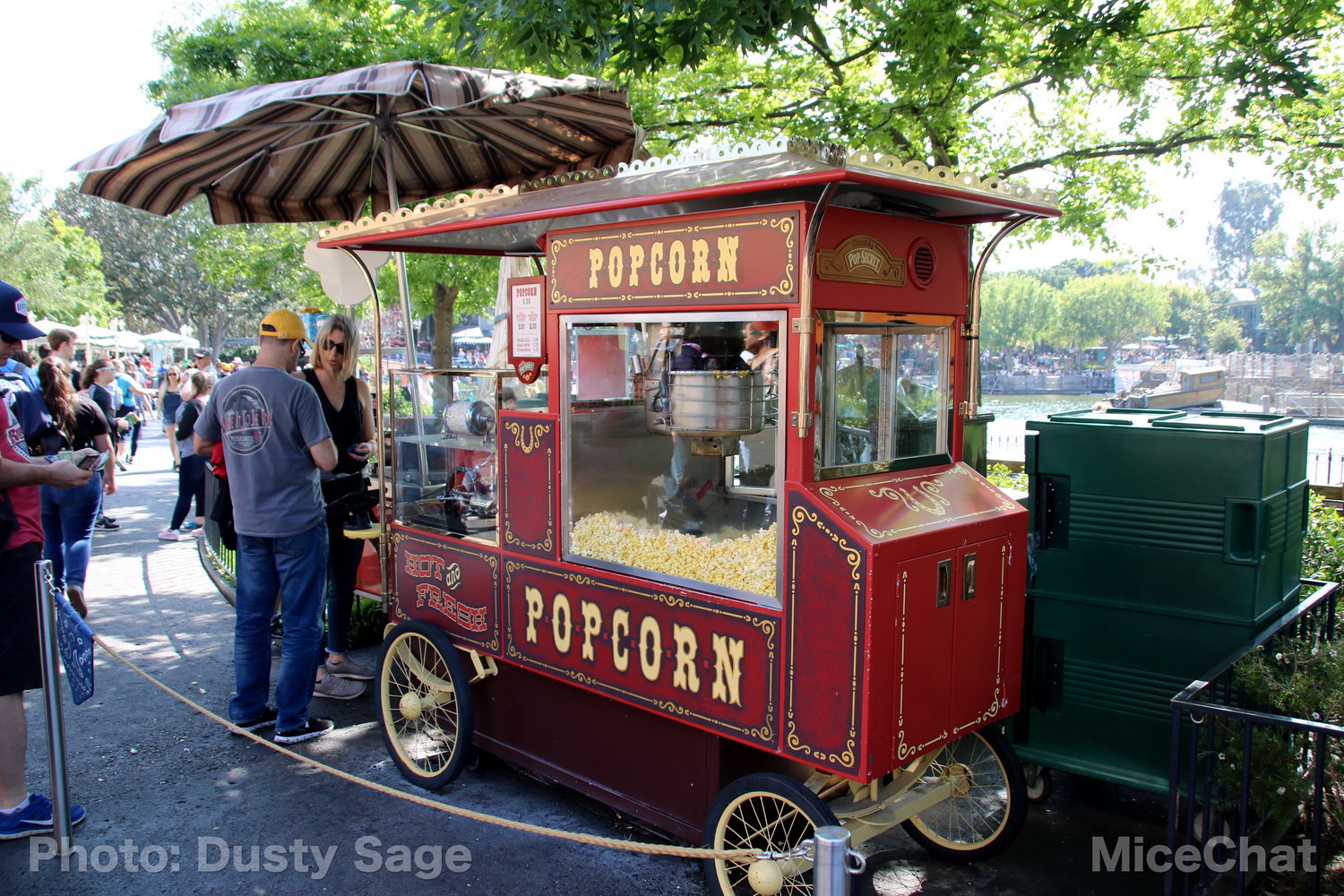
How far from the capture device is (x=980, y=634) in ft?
9.87

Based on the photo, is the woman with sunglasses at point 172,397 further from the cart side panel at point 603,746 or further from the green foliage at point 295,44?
the cart side panel at point 603,746

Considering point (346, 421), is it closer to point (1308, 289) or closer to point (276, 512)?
point (276, 512)

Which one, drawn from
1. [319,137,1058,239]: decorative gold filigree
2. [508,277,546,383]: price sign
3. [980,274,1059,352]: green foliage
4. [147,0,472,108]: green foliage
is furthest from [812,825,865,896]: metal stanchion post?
[980,274,1059,352]: green foliage

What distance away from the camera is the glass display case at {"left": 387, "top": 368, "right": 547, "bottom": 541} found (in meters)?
4.02

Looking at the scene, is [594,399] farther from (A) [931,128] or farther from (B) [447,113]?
(A) [931,128]

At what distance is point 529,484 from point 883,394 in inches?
56.3

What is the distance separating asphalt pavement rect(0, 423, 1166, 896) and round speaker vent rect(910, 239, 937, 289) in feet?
6.72

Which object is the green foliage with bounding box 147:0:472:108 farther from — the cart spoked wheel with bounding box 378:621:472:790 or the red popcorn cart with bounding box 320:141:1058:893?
the cart spoked wheel with bounding box 378:621:472:790

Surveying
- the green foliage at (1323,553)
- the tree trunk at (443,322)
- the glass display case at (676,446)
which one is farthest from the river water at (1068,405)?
the glass display case at (676,446)

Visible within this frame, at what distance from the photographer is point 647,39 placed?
16.8 ft

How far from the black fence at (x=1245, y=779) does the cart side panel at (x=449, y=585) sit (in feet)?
8.36

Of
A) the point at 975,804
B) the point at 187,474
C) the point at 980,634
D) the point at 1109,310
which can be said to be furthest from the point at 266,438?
the point at 1109,310

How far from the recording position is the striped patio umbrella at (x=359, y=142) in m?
4.28

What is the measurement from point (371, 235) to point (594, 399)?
1.44 meters
